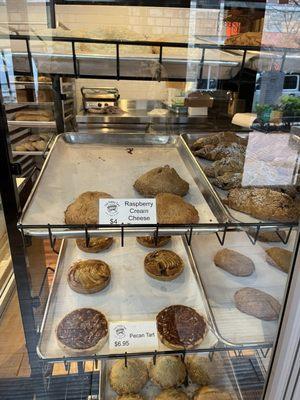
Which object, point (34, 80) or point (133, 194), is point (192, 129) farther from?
point (34, 80)

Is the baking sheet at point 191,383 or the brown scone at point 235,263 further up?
the brown scone at point 235,263

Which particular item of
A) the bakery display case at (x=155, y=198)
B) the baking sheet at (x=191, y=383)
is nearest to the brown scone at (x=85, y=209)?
the bakery display case at (x=155, y=198)

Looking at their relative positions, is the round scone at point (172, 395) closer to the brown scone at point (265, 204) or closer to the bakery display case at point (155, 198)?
the bakery display case at point (155, 198)

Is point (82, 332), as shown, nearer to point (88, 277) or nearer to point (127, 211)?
point (88, 277)

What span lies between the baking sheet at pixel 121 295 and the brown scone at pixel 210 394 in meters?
0.20

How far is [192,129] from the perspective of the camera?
3.58ft

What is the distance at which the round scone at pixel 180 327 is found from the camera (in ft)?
2.77

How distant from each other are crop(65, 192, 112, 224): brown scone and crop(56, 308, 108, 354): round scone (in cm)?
31

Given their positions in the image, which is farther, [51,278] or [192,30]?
[51,278]

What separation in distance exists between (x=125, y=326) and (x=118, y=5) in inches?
30.1

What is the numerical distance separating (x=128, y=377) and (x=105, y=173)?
0.59 meters

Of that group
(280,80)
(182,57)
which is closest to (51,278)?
(182,57)

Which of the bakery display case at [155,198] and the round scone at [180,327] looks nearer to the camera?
the bakery display case at [155,198]

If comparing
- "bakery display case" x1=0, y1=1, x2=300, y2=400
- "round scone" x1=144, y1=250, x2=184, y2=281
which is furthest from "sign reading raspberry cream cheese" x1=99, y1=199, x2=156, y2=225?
"round scone" x1=144, y1=250, x2=184, y2=281
